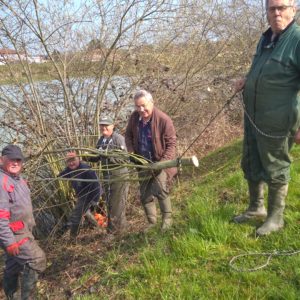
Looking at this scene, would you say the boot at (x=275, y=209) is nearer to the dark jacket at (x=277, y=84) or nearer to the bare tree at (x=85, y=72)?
the dark jacket at (x=277, y=84)

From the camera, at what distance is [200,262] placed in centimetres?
316

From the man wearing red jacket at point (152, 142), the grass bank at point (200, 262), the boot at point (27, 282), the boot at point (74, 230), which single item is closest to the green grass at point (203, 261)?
the grass bank at point (200, 262)

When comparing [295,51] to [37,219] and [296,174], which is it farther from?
[37,219]

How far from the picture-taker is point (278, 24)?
2947 mm

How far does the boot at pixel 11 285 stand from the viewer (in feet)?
13.6

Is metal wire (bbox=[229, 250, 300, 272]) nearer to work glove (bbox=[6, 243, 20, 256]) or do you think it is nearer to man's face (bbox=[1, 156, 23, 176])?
work glove (bbox=[6, 243, 20, 256])

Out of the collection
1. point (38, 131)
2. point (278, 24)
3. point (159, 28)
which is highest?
point (159, 28)

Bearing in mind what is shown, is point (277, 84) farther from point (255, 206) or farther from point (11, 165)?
point (11, 165)

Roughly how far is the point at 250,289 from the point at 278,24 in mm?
1996

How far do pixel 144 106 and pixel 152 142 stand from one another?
0.43 metres

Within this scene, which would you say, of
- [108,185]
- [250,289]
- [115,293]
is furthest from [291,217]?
[108,185]

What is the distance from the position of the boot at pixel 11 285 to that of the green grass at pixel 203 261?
1049 mm

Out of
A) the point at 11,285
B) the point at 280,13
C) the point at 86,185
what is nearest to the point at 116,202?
the point at 86,185

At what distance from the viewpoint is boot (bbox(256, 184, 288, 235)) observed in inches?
129
